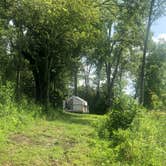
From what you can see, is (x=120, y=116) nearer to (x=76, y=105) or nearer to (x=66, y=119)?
(x=66, y=119)

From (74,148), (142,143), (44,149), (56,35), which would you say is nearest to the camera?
(142,143)

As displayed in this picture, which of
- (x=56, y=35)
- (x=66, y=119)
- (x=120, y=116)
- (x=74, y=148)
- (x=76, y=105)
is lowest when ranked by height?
(x=74, y=148)

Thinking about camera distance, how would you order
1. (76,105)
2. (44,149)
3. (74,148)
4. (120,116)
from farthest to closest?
1. (76,105)
2. (120,116)
3. (74,148)
4. (44,149)

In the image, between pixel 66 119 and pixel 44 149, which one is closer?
pixel 44 149

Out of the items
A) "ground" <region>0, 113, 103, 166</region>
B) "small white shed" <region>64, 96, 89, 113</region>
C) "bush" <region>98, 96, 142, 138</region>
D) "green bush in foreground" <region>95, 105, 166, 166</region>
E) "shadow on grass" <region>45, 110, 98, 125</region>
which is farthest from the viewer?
A: "small white shed" <region>64, 96, 89, 113</region>

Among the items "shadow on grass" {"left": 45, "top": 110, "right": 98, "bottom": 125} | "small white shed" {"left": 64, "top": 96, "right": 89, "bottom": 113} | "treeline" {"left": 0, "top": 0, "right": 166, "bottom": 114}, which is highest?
"treeline" {"left": 0, "top": 0, "right": 166, "bottom": 114}

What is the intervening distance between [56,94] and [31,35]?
9534 mm

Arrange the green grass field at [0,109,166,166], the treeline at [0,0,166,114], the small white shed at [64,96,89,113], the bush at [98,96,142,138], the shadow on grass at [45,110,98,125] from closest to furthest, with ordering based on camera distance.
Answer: the green grass field at [0,109,166,166], the bush at [98,96,142,138], the treeline at [0,0,166,114], the shadow on grass at [45,110,98,125], the small white shed at [64,96,89,113]

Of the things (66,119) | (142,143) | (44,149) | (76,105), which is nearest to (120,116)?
(44,149)

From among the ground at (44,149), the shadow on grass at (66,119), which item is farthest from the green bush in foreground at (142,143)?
the shadow on grass at (66,119)

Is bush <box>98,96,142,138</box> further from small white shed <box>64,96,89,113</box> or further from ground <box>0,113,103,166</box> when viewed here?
small white shed <box>64,96,89,113</box>

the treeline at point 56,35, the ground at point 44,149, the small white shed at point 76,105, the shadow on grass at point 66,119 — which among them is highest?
the treeline at point 56,35

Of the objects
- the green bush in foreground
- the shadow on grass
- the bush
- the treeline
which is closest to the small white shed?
the treeline

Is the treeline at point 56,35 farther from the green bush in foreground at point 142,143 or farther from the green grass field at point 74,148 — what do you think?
the green grass field at point 74,148
